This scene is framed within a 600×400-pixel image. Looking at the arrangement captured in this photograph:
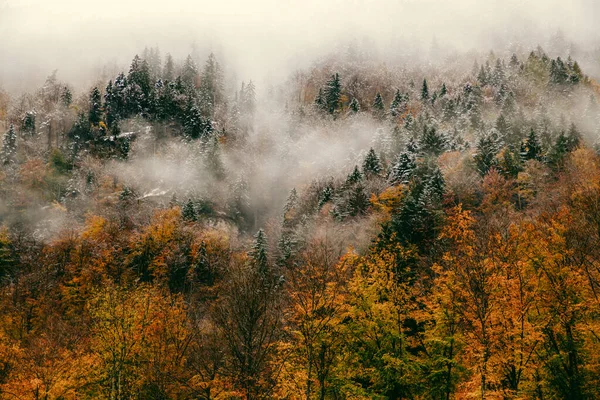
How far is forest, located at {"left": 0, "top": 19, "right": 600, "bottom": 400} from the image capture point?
21484mm

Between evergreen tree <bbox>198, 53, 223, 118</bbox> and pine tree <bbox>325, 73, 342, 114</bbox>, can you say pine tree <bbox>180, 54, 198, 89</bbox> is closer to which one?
evergreen tree <bbox>198, 53, 223, 118</bbox>

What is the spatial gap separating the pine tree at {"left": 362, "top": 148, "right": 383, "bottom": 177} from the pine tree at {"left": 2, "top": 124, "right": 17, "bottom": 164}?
10580 cm

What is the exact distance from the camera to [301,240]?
6481cm

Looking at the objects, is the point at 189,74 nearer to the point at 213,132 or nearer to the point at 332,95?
the point at 213,132

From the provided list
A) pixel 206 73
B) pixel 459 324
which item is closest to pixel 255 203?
pixel 206 73

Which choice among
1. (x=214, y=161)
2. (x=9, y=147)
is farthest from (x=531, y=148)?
(x=9, y=147)

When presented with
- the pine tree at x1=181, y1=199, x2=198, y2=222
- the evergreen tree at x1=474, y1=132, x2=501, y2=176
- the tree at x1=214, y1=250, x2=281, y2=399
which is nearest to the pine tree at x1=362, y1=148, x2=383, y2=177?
the evergreen tree at x1=474, y1=132, x2=501, y2=176

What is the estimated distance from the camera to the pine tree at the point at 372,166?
82156 millimetres

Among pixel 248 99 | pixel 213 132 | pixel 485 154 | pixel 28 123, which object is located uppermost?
pixel 248 99

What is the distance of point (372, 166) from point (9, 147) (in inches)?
4357

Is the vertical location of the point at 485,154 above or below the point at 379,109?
below

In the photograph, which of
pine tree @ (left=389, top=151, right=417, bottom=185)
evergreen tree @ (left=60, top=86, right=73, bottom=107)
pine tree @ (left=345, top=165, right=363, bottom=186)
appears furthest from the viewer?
evergreen tree @ (left=60, top=86, right=73, bottom=107)

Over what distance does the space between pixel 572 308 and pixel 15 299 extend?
54858 millimetres

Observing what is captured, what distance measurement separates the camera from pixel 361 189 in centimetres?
7031
